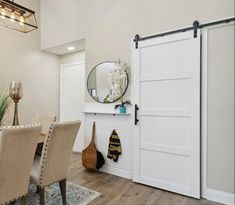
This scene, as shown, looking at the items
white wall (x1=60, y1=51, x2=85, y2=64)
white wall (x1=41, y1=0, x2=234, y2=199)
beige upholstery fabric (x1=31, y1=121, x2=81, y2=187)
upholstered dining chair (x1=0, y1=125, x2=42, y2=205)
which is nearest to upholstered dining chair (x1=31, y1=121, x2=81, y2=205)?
beige upholstery fabric (x1=31, y1=121, x2=81, y2=187)

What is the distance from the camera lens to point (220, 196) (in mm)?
2213

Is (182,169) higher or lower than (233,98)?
lower

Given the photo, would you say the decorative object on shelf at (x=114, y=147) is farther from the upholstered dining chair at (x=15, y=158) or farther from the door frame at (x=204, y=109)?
the upholstered dining chair at (x=15, y=158)

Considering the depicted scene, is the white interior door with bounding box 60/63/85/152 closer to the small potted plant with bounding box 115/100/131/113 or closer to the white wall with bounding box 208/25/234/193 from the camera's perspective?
the small potted plant with bounding box 115/100/131/113

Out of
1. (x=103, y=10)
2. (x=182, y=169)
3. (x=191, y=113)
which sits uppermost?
(x=103, y=10)

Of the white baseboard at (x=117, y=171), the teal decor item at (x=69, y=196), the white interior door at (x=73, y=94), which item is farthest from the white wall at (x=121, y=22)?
the teal decor item at (x=69, y=196)

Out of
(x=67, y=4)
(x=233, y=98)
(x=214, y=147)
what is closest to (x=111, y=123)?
(x=214, y=147)

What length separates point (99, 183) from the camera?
273cm

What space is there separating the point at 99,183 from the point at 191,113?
1649 millimetres

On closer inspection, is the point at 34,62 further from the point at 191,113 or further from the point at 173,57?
the point at 191,113

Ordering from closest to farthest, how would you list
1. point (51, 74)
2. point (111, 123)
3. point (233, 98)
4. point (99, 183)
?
point (233, 98)
point (99, 183)
point (111, 123)
point (51, 74)

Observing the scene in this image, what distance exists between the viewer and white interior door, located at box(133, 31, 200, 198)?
2348 mm

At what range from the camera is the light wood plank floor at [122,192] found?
2.22 m

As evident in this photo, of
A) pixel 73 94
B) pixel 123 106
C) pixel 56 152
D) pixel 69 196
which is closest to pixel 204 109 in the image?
pixel 123 106
